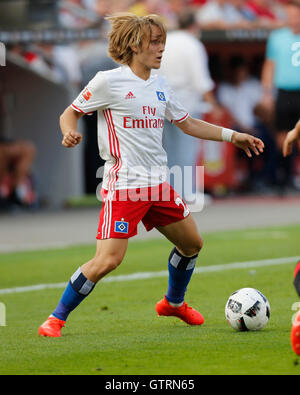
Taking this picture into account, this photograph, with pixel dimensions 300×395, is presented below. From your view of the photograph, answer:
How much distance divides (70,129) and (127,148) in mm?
404

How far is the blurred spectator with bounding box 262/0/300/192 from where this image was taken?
14227 mm

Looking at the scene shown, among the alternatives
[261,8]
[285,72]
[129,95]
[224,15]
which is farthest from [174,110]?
[261,8]

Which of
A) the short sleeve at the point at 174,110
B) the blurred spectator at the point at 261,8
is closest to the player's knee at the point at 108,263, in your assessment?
the short sleeve at the point at 174,110

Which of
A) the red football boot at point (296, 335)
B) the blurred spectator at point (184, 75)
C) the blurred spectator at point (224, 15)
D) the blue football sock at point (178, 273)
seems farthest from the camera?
the blurred spectator at point (224, 15)

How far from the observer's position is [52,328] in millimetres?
6059

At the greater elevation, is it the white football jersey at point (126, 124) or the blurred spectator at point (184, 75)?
the white football jersey at point (126, 124)

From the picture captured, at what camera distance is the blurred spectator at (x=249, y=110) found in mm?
19250

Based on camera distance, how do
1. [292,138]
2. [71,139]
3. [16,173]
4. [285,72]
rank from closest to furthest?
[292,138], [71,139], [285,72], [16,173]

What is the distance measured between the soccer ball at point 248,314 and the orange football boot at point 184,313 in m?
0.40

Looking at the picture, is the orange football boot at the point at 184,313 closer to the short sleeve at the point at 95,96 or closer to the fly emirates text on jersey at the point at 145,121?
the fly emirates text on jersey at the point at 145,121

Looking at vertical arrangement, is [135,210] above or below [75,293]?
above

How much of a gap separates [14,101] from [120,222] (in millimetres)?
11809

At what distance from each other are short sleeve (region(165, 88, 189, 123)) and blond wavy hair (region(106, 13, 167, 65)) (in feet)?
1.29

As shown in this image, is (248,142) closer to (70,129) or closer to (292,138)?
(292,138)
